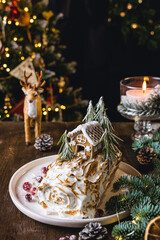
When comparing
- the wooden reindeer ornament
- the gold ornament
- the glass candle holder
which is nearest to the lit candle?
the glass candle holder

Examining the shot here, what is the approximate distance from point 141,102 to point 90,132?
465 millimetres

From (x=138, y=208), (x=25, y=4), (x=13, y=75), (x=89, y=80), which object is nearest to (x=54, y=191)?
(x=138, y=208)

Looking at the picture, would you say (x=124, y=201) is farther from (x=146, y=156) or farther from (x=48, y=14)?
(x=48, y=14)

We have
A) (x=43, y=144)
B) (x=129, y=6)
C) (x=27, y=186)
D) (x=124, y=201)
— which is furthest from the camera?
(x=129, y=6)

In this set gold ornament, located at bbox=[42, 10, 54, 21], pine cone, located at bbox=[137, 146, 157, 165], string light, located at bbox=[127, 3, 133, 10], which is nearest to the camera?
pine cone, located at bbox=[137, 146, 157, 165]

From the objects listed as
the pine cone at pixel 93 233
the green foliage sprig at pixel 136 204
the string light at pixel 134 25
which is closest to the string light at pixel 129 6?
the string light at pixel 134 25

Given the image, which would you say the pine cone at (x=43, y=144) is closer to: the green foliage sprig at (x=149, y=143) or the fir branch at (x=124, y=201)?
the green foliage sprig at (x=149, y=143)

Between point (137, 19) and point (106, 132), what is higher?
point (137, 19)

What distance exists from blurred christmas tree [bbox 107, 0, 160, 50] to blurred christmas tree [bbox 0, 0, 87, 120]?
2.36ft

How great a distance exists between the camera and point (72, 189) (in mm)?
711

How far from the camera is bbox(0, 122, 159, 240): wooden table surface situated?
0.70 metres

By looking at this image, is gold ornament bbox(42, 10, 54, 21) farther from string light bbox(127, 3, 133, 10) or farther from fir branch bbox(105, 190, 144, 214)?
fir branch bbox(105, 190, 144, 214)

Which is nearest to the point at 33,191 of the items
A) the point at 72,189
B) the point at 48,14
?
the point at 72,189

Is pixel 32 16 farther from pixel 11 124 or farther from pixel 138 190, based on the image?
pixel 138 190
